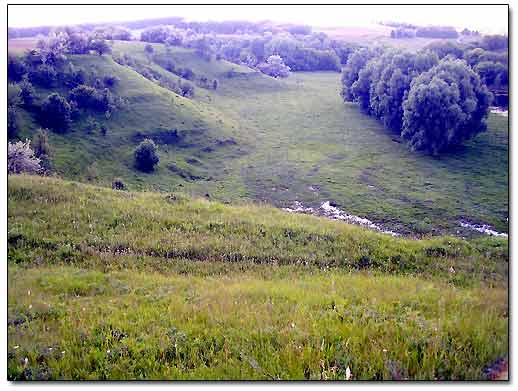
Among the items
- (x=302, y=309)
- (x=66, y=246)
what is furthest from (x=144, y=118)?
(x=302, y=309)

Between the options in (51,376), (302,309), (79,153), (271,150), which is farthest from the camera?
(271,150)

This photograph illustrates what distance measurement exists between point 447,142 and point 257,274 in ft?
69.0

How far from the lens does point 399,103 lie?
33000 mm

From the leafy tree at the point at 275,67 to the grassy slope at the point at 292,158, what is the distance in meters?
0.81

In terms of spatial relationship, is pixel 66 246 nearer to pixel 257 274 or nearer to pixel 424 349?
pixel 257 274

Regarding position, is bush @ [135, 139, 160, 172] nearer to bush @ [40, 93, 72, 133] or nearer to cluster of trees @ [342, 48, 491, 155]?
bush @ [40, 93, 72, 133]

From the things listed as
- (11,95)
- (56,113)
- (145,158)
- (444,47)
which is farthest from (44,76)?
(444,47)

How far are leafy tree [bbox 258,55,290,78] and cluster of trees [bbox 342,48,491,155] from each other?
16.1ft

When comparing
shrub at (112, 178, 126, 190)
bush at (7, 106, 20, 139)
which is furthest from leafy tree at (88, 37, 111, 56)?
bush at (7, 106, 20, 139)

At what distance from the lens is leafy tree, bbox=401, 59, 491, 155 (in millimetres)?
24725

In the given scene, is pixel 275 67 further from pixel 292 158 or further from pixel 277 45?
pixel 292 158

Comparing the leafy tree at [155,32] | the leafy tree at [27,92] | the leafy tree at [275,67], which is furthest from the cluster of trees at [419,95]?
the leafy tree at [27,92]

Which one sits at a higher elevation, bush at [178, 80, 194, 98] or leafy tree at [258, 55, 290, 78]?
bush at [178, 80, 194, 98]

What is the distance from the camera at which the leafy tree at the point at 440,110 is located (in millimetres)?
24725
